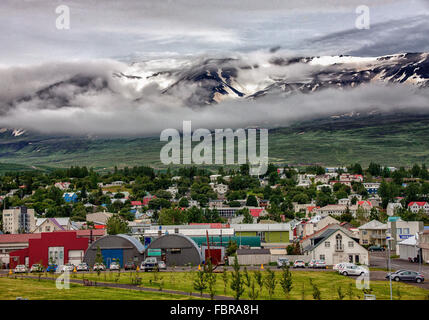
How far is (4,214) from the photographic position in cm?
13350

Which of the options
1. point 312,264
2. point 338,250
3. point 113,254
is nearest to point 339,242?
point 338,250

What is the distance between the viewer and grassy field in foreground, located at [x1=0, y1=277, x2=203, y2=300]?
33206mm

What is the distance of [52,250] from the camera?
57281 millimetres

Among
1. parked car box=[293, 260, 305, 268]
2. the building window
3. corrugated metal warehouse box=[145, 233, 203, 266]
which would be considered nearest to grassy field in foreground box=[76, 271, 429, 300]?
parked car box=[293, 260, 305, 268]

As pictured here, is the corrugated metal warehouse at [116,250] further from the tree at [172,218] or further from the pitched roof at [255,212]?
the pitched roof at [255,212]

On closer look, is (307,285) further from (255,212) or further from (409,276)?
(255,212)

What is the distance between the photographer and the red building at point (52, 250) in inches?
2235

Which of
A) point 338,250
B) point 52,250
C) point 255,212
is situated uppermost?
point 255,212

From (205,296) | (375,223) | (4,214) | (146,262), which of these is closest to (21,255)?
(146,262)

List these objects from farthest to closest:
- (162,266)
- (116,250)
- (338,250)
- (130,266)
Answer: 1. (338,250)
2. (116,250)
3. (130,266)
4. (162,266)

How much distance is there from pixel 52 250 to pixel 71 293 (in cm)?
2335

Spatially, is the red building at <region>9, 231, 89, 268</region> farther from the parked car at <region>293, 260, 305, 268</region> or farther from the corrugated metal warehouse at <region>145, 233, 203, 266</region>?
the parked car at <region>293, 260, 305, 268</region>

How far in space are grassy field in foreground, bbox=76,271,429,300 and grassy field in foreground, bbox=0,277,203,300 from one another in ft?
10.9

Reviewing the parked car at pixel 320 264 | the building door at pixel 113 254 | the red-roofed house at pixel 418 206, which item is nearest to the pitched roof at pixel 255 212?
the red-roofed house at pixel 418 206
